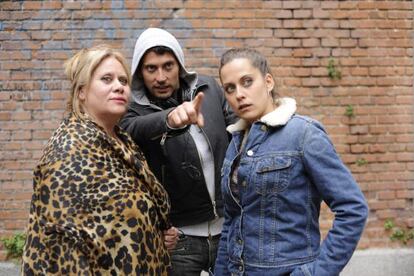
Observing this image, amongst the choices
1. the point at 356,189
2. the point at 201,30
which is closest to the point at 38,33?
the point at 201,30

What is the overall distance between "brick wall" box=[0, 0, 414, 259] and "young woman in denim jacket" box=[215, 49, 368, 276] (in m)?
2.33

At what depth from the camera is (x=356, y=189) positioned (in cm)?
193

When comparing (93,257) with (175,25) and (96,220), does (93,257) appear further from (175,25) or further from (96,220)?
(175,25)

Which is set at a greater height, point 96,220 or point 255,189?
point 255,189

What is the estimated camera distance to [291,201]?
2.00 meters

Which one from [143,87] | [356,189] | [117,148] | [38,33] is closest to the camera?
[356,189]

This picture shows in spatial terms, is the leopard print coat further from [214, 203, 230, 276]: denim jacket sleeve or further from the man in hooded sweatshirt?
the man in hooded sweatshirt

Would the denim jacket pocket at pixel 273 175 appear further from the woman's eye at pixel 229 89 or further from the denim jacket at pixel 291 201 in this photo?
the woman's eye at pixel 229 89

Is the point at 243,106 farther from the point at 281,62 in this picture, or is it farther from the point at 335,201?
the point at 281,62

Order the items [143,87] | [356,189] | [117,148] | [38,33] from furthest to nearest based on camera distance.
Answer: [38,33], [143,87], [117,148], [356,189]

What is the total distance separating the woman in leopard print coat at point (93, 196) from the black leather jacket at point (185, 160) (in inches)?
12.7

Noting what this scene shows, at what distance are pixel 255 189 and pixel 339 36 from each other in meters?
2.94

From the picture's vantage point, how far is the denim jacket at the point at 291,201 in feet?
6.22

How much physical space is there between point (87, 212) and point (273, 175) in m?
0.76
